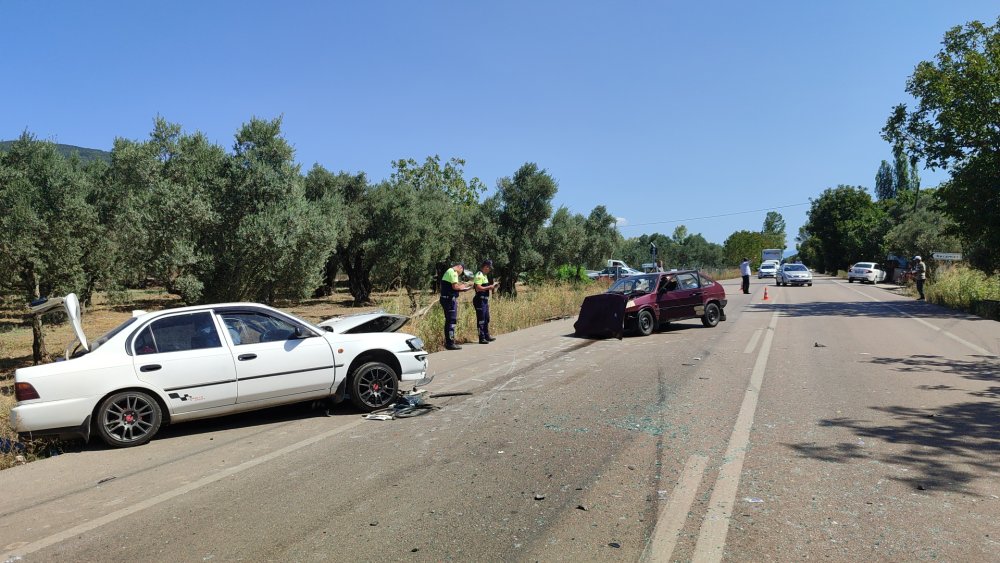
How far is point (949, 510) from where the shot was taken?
4180 mm

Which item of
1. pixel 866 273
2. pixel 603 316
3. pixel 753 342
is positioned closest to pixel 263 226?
pixel 603 316

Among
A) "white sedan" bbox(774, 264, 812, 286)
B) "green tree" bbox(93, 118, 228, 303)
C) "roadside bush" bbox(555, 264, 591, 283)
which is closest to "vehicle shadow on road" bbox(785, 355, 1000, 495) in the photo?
"green tree" bbox(93, 118, 228, 303)

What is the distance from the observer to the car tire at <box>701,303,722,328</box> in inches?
656

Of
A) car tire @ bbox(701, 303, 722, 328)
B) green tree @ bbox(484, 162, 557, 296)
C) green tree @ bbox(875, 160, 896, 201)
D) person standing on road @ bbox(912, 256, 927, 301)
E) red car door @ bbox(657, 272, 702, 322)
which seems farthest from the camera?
green tree @ bbox(875, 160, 896, 201)

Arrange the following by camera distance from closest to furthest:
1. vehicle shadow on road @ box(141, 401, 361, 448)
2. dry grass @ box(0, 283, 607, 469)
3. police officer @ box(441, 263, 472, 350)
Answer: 1. dry grass @ box(0, 283, 607, 469)
2. vehicle shadow on road @ box(141, 401, 361, 448)
3. police officer @ box(441, 263, 472, 350)

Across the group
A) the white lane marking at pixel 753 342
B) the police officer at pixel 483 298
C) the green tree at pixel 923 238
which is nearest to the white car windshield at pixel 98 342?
the police officer at pixel 483 298

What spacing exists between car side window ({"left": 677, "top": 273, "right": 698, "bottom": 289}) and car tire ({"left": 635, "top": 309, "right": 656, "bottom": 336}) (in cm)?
→ 147

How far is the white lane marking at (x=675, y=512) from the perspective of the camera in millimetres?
3662

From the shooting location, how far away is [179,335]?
695cm

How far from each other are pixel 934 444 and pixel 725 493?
2.63 m

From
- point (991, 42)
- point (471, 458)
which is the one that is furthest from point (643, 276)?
point (991, 42)

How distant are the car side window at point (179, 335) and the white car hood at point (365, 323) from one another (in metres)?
1.41

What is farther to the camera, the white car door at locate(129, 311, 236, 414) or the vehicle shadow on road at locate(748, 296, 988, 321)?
the vehicle shadow on road at locate(748, 296, 988, 321)

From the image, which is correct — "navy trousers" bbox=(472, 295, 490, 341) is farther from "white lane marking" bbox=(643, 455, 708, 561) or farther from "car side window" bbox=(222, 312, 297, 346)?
"white lane marking" bbox=(643, 455, 708, 561)
